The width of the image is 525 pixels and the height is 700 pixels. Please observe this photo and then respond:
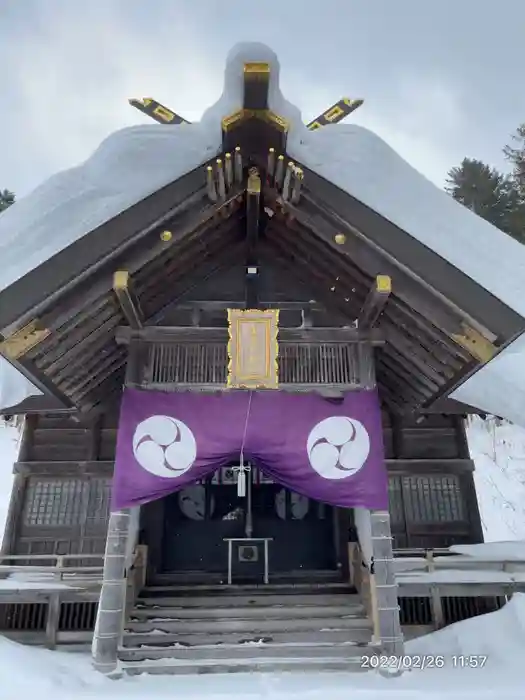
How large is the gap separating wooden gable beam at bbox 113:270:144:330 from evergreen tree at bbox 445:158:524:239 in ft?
69.7

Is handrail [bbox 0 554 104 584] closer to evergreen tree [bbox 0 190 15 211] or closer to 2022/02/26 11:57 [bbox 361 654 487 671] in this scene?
2022/02/26 11:57 [bbox 361 654 487 671]

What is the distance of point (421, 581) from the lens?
811 centimetres

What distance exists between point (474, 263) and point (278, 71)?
330 cm

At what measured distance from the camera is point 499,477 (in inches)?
1110

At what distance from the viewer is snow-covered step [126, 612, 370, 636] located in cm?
717

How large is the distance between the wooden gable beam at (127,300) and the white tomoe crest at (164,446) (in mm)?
1376

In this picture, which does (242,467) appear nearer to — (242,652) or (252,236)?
(242,652)

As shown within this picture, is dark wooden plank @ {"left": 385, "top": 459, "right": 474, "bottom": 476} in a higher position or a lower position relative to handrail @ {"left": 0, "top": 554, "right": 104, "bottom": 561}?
higher

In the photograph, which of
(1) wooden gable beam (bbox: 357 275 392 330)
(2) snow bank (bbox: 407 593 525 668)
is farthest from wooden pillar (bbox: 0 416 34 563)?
(2) snow bank (bbox: 407 593 525 668)

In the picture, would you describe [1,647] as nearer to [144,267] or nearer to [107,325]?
[107,325]

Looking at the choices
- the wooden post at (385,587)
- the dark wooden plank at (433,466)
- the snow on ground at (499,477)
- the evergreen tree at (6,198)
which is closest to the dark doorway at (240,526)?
the dark wooden plank at (433,466)

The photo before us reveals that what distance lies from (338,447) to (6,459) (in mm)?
29716

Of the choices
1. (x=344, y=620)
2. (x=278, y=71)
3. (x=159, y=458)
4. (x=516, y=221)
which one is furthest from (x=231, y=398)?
(x=516, y=221)

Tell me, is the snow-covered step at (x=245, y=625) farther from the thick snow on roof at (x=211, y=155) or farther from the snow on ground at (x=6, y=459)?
the snow on ground at (x=6, y=459)
